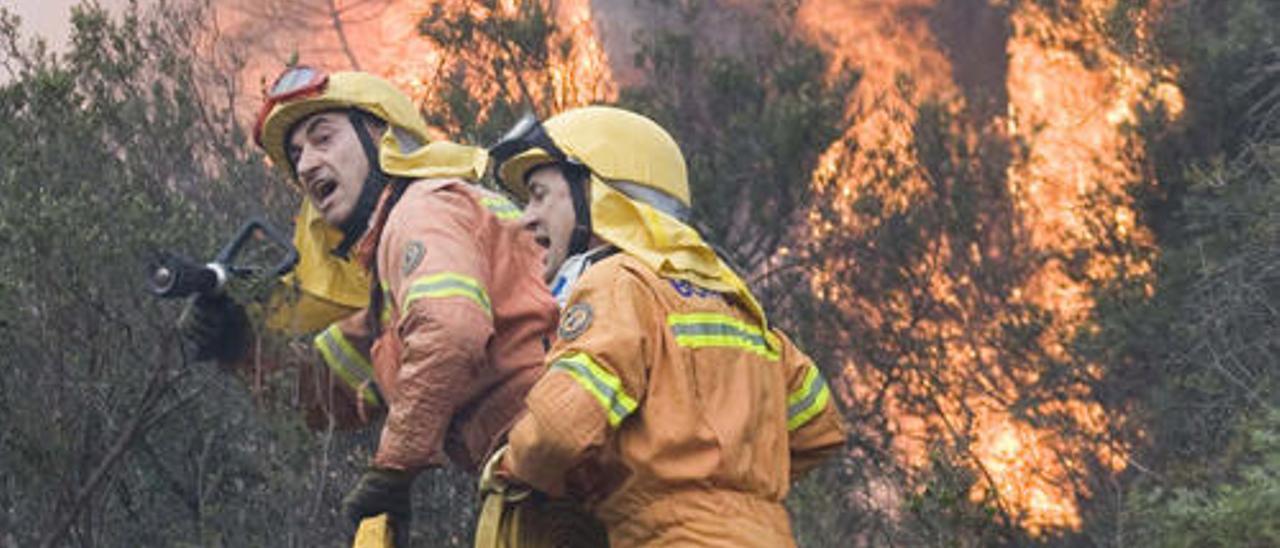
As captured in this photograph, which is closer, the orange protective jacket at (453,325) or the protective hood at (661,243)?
the protective hood at (661,243)

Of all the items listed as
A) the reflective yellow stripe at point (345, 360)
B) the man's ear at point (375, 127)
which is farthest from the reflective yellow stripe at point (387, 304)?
the man's ear at point (375, 127)

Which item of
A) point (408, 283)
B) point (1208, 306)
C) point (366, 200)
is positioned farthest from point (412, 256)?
point (1208, 306)

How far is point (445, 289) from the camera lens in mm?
5023

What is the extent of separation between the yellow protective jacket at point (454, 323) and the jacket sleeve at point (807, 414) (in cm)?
66

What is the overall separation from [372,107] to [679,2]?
311 inches

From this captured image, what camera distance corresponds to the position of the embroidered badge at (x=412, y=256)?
16.8 feet

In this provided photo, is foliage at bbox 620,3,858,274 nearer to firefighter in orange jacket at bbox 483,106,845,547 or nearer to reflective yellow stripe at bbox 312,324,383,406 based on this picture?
reflective yellow stripe at bbox 312,324,383,406

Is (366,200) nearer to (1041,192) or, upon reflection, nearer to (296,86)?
(296,86)

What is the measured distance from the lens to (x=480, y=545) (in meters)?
4.50

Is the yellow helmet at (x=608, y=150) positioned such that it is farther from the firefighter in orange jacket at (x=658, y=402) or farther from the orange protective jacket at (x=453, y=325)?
the orange protective jacket at (x=453, y=325)

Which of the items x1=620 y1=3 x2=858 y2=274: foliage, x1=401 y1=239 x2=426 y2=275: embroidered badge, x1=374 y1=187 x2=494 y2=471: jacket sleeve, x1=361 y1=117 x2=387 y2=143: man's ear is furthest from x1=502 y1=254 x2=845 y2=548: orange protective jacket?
x1=620 y1=3 x2=858 y2=274: foliage

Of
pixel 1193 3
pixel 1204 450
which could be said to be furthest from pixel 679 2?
pixel 1204 450

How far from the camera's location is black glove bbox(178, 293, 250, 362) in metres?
5.95

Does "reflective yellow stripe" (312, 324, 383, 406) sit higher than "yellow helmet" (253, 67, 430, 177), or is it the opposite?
"yellow helmet" (253, 67, 430, 177)
